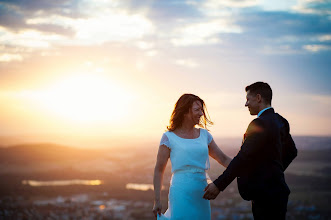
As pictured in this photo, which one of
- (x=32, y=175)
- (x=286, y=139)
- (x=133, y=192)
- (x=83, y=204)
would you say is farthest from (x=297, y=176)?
(x=286, y=139)

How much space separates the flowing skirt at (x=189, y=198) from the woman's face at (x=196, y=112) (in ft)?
2.52

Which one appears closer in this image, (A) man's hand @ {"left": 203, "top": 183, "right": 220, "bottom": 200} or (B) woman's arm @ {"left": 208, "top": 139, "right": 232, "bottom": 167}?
(A) man's hand @ {"left": 203, "top": 183, "right": 220, "bottom": 200}

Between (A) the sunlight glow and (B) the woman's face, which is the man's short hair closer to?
(B) the woman's face

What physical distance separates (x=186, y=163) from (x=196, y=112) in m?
0.78

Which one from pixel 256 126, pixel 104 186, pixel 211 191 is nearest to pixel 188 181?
pixel 211 191

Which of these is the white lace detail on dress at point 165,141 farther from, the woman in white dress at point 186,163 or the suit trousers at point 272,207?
the suit trousers at point 272,207

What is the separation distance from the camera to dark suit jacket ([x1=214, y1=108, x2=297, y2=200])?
4.47m

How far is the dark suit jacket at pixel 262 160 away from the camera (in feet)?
14.7

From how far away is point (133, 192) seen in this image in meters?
79.0

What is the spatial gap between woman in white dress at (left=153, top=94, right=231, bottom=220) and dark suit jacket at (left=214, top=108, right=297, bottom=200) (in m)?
0.60

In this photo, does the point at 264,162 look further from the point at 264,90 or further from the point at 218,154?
the point at 218,154

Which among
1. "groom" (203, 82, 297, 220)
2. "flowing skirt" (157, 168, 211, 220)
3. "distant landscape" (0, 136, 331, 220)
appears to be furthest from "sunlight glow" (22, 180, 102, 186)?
"groom" (203, 82, 297, 220)

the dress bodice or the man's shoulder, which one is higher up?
the man's shoulder

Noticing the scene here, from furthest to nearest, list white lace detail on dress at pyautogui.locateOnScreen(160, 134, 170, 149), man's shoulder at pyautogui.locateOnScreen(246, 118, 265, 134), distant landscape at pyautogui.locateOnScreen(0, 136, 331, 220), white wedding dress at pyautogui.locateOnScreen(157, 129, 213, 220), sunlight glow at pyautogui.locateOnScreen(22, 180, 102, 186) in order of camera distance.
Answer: sunlight glow at pyautogui.locateOnScreen(22, 180, 102, 186) → distant landscape at pyautogui.locateOnScreen(0, 136, 331, 220) → white lace detail on dress at pyautogui.locateOnScreen(160, 134, 170, 149) → white wedding dress at pyautogui.locateOnScreen(157, 129, 213, 220) → man's shoulder at pyautogui.locateOnScreen(246, 118, 265, 134)
